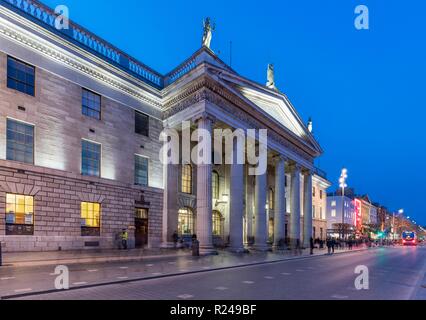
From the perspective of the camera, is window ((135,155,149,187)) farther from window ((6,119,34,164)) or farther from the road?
the road

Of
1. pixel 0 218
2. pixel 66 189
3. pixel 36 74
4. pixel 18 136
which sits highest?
pixel 36 74

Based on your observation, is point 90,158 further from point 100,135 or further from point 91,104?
point 91,104

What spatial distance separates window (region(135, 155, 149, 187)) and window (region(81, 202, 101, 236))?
4.40 meters

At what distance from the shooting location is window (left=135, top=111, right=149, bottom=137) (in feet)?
98.6

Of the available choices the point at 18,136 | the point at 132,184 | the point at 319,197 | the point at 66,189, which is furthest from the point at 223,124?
the point at 319,197

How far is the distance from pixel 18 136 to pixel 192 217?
57.8 feet

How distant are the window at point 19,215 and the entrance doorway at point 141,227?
8814mm

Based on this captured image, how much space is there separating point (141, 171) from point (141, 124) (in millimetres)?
3933

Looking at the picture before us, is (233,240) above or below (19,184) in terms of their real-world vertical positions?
below

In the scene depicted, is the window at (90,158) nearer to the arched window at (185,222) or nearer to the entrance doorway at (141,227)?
the entrance doorway at (141,227)

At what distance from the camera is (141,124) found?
30.5m

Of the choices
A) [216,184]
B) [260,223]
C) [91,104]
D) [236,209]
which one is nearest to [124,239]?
[236,209]
